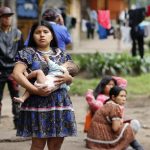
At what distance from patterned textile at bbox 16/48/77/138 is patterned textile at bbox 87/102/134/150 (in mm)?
1464

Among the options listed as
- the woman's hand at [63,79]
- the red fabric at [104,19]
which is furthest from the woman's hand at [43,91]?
the red fabric at [104,19]

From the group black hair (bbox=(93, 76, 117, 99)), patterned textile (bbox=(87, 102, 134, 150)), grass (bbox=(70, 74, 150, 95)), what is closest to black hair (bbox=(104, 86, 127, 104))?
patterned textile (bbox=(87, 102, 134, 150))

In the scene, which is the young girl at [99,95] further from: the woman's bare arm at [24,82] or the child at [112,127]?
the woman's bare arm at [24,82]

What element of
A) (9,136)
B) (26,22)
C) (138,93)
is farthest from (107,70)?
(26,22)

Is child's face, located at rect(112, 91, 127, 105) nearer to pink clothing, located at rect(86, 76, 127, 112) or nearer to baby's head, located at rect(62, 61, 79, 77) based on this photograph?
pink clothing, located at rect(86, 76, 127, 112)

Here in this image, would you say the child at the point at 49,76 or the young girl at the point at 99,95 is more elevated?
the child at the point at 49,76

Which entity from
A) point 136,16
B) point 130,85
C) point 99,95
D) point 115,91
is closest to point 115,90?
point 115,91

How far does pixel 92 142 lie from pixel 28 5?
17.6m

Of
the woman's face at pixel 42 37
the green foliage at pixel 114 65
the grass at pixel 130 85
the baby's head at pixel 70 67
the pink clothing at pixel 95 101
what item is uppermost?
the woman's face at pixel 42 37

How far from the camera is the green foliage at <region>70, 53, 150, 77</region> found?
15.1 meters

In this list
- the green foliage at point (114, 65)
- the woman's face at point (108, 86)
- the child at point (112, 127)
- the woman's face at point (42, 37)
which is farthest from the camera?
the green foliage at point (114, 65)

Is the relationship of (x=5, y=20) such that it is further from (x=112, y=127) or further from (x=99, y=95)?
(x=112, y=127)

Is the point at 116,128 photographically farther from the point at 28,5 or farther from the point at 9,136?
the point at 28,5

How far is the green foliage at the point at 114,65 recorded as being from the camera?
1507 cm
